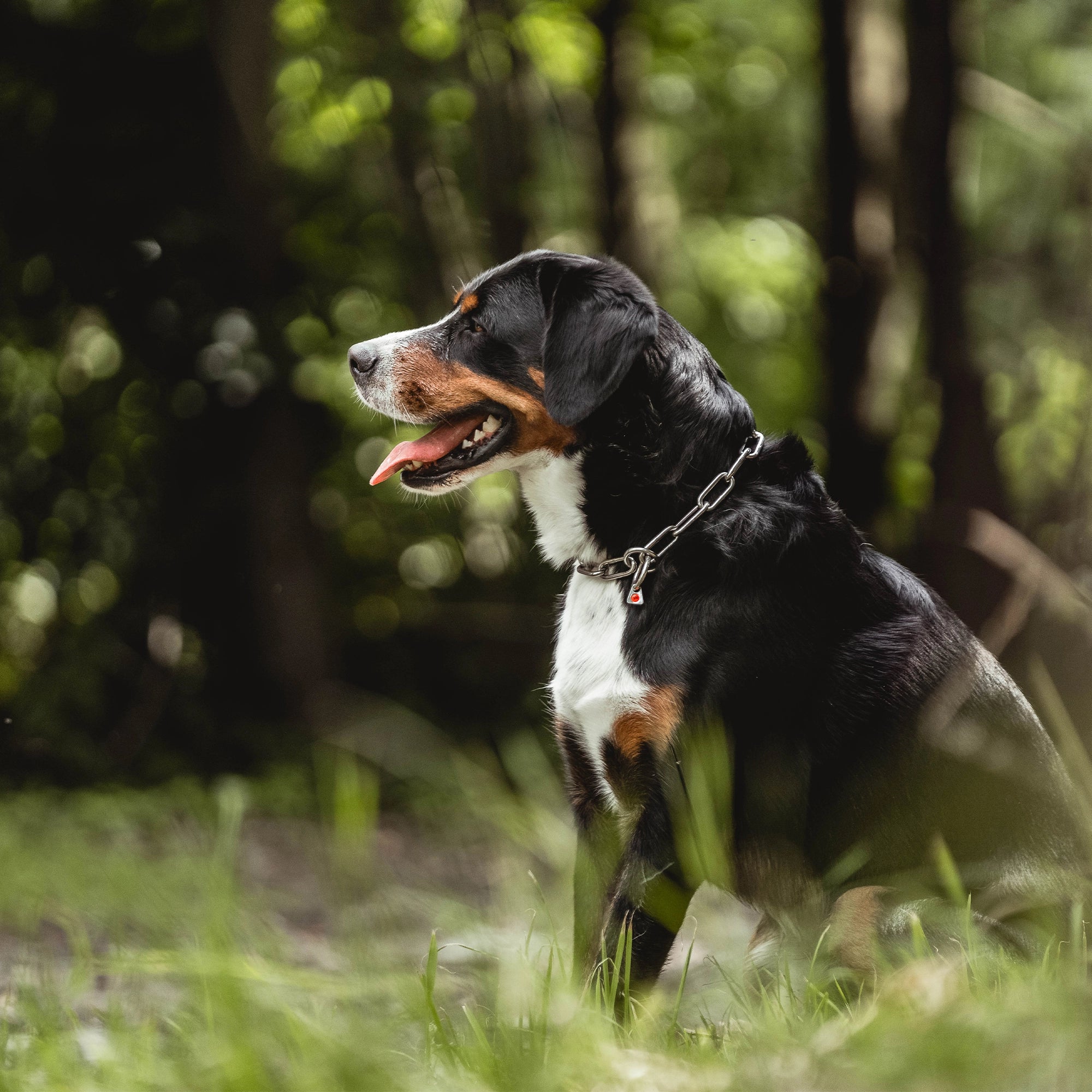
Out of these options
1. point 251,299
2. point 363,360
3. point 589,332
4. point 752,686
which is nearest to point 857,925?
point 752,686

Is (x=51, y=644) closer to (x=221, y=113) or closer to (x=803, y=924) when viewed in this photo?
(x=221, y=113)

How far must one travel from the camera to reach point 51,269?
6.72 m

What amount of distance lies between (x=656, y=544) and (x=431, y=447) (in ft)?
2.25

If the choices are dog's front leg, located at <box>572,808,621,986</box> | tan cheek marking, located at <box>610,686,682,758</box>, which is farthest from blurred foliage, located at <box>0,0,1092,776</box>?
tan cheek marking, located at <box>610,686,682,758</box>

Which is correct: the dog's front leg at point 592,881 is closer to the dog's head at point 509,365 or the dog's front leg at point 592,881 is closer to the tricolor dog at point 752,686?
the tricolor dog at point 752,686

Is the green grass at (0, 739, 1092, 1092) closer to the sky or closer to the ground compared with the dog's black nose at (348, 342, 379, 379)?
closer to the ground

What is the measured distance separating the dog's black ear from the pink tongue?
0.97 feet

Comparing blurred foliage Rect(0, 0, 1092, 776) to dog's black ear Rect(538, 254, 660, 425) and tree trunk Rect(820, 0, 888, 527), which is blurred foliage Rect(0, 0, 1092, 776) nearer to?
tree trunk Rect(820, 0, 888, 527)

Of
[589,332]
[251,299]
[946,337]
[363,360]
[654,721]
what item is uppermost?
[589,332]

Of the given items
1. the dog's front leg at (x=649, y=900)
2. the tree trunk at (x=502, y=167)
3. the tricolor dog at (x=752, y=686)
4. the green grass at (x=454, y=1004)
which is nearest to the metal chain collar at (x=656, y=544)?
the tricolor dog at (x=752, y=686)

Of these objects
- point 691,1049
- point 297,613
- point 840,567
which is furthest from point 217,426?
point 691,1049

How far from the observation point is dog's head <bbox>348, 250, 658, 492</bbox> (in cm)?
272

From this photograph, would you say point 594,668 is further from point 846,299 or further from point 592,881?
point 846,299

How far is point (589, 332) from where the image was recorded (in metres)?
2.75
